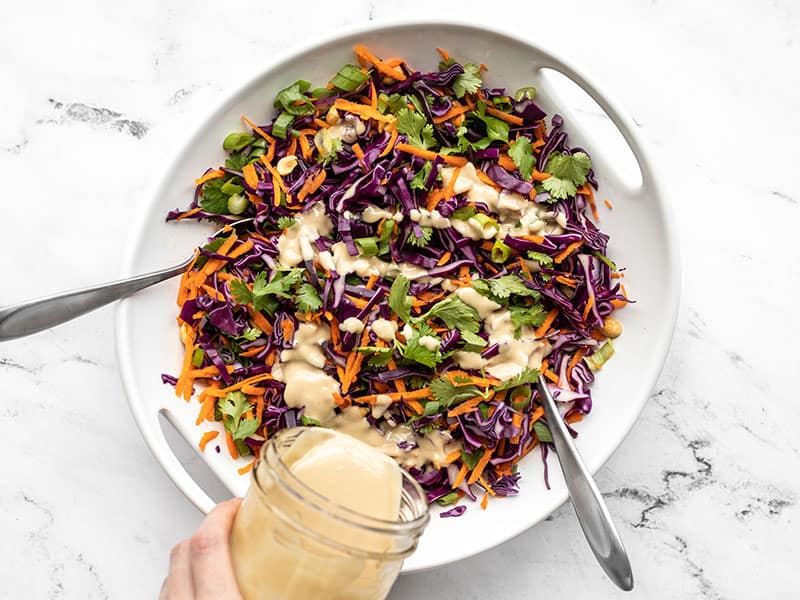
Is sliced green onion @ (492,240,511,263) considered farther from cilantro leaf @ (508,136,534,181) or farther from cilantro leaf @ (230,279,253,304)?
cilantro leaf @ (230,279,253,304)

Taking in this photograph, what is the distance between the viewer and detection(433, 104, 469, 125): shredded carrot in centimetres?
241

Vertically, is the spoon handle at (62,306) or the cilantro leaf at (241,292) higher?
the cilantro leaf at (241,292)

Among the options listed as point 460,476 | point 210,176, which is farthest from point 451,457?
point 210,176

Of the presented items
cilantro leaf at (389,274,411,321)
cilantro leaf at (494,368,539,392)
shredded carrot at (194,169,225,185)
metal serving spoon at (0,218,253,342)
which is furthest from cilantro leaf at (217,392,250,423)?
cilantro leaf at (494,368,539,392)

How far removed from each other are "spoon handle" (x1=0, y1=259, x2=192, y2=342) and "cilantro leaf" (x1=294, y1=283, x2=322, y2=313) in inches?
17.4

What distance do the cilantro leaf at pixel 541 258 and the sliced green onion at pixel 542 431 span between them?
491 mm

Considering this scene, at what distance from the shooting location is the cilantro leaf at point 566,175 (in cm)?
240

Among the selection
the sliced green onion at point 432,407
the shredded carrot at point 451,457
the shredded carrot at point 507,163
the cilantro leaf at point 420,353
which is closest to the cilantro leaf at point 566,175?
the shredded carrot at point 507,163

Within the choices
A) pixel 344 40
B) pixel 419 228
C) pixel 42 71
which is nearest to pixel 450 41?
pixel 344 40

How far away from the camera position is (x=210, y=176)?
240 centimetres

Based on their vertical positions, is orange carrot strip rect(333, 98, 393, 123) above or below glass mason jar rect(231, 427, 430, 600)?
above

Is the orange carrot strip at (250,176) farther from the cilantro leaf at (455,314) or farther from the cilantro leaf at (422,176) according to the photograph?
the cilantro leaf at (455,314)

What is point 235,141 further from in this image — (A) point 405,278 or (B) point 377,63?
(A) point 405,278

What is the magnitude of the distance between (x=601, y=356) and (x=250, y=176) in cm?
120
